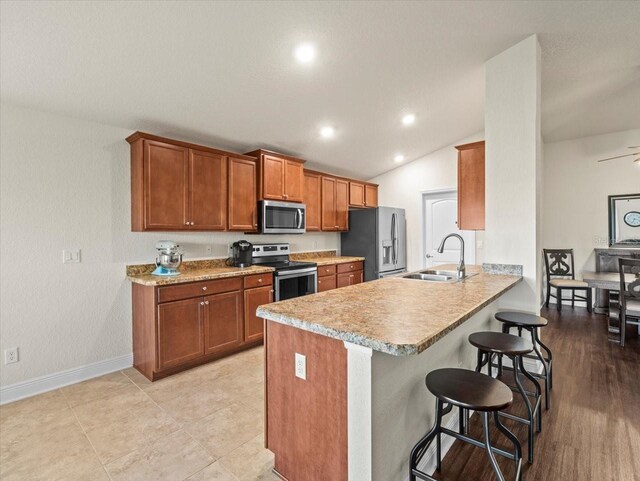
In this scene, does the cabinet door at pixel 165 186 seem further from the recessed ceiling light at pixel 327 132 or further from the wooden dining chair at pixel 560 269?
the wooden dining chair at pixel 560 269

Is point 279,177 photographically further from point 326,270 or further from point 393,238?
point 393,238

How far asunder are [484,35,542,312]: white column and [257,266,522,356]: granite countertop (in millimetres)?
637

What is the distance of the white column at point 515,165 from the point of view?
9.02 ft

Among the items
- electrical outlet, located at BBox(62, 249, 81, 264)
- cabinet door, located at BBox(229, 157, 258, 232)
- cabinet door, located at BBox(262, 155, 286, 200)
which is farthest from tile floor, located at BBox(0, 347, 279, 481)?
cabinet door, located at BBox(262, 155, 286, 200)

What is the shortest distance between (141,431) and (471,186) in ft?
12.3

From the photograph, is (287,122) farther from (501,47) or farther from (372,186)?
(372,186)

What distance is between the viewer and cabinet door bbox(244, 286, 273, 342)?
3.49 m

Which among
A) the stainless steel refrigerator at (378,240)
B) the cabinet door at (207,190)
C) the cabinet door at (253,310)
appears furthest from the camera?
the stainless steel refrigerator at (378,240)

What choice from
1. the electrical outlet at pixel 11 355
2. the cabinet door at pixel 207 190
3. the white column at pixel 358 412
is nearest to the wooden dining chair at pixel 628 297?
the white column at pixel 358 412

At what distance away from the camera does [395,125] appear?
4176 millimetres

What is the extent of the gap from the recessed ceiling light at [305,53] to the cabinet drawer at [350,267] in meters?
2.90

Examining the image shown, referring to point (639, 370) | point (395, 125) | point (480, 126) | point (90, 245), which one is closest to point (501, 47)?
point (395, 125)

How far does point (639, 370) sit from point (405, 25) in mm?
3674

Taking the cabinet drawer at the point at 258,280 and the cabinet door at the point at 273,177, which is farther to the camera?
the cabinet door at the point at 273,177
